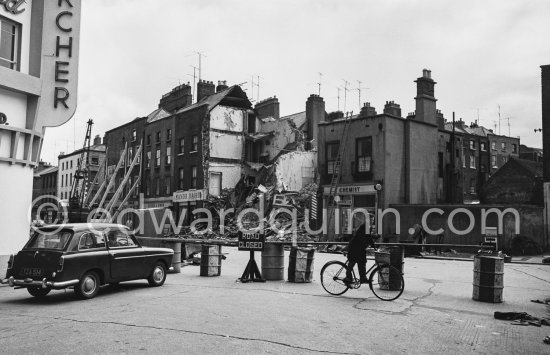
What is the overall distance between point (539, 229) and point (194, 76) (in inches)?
1357

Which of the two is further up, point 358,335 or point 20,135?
point 20,135

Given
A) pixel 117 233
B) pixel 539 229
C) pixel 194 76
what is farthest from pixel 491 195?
pixel 117 233

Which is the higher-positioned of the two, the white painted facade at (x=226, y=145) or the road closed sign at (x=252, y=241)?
the white painted facade at (x=226, y=145)

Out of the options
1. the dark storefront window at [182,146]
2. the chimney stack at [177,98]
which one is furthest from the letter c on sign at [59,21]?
the chimney stack at [177,98]

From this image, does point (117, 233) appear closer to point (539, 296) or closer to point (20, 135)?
point (20, 135)

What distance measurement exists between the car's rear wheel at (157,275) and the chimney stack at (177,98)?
1518 inches

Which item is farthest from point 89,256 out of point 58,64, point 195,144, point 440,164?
point 195,144

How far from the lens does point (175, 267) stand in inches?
666

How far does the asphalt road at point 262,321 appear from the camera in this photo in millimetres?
6992

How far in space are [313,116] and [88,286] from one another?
35021 mm

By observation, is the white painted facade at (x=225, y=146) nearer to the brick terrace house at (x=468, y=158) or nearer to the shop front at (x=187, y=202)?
the shop front at (x=187, y=202)

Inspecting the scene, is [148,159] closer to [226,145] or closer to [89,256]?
[226,145]

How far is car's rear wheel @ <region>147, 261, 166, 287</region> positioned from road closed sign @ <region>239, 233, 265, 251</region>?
7.43 feet

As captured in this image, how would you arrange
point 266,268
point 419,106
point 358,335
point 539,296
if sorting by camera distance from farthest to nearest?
point 419,106, point 266,268, point 539,296, point 358,335
